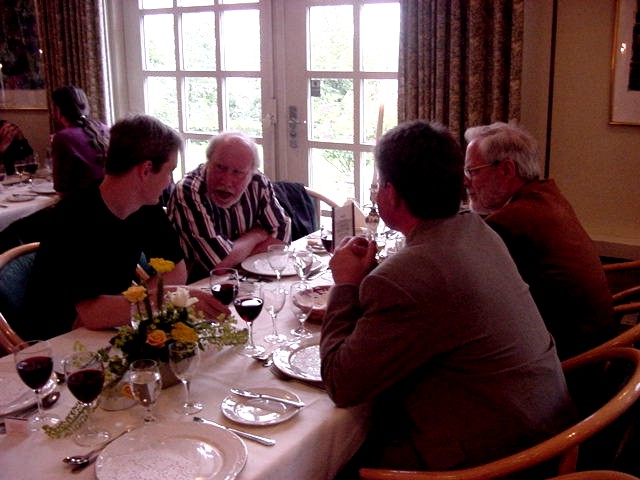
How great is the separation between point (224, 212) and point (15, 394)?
140cm

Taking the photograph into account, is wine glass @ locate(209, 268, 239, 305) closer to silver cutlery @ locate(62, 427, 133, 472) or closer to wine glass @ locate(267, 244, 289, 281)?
wine glass @ locate(267, 244, 289, 281)

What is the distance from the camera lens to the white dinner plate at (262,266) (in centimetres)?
237

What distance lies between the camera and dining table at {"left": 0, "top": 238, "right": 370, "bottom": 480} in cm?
126

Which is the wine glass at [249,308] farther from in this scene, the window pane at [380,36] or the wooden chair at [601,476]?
the window pane at [380,36]

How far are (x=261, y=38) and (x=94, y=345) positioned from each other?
10.2ft

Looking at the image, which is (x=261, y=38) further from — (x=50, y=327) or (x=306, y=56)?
(x=50, y=327)

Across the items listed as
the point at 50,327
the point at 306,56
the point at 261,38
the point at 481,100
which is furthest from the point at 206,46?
the point at 50,327

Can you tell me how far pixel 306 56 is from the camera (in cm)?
432

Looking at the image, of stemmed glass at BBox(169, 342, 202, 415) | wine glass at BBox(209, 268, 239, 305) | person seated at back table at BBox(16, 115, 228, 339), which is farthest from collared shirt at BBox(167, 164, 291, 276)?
stemmed glass at BBox(169, 342, 202, 415)

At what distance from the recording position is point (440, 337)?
139 centimetres

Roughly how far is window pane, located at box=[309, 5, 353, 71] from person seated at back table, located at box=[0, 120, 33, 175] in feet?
7.36

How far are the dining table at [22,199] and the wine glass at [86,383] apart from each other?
2.86 m

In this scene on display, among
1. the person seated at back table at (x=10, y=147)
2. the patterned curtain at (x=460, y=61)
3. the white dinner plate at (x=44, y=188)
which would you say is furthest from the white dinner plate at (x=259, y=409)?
the person seated at back table at (x=10, y=147)

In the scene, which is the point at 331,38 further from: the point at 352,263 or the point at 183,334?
the point at 183,334
